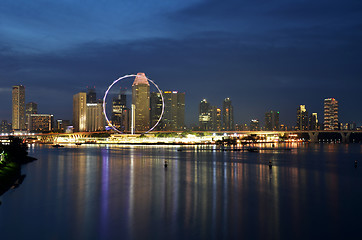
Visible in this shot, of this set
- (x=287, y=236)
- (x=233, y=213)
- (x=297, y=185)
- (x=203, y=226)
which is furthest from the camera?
(x=297, y=185)

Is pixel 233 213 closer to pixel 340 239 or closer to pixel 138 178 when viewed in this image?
pixel 340 239

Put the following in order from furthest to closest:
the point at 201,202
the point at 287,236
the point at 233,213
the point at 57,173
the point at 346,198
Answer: the point at 57,173 → the point at 346,198 → the point at 201,202 → the point at 233,213 → the point at 287,236

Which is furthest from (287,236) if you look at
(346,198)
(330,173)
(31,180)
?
(330,173)

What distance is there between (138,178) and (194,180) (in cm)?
600

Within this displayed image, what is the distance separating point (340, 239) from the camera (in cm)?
1873

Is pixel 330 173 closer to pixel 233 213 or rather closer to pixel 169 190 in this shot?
pixel 169 190

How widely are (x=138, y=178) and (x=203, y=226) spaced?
71.8ft

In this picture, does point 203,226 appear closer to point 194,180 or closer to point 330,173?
point 194,180

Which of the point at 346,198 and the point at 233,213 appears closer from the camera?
the point at 233,213

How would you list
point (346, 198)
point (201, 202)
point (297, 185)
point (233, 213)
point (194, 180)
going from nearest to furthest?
point (233, 213)
point (201, 202)
point (346, 198)
point (297, 185)
point (194, 180)

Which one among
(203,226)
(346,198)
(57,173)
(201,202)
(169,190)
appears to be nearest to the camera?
(203,226)

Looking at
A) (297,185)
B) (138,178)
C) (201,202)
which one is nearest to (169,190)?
(201,202)

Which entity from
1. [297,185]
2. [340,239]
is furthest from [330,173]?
[340,239]

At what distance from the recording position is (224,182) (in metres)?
38.7
